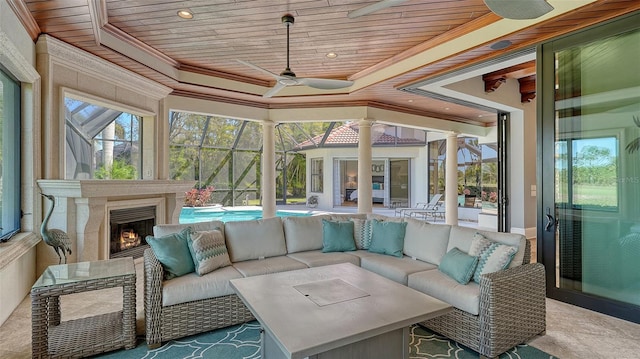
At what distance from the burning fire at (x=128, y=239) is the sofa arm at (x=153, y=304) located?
289 cm

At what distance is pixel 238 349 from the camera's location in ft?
8.49

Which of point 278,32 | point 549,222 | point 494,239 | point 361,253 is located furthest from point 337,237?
point 278,32

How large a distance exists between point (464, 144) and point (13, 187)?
11242 mm

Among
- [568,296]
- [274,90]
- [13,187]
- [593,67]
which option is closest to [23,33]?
[13,187]

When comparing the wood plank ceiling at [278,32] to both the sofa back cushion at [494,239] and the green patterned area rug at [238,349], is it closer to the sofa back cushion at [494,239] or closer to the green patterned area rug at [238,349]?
the sofa back cushion at [494,239]

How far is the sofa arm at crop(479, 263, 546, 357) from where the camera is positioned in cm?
241

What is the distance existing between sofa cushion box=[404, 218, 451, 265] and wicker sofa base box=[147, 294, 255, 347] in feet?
6.21

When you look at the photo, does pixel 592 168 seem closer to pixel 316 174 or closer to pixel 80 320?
pixel 80 320

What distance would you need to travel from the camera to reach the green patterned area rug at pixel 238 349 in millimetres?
2482

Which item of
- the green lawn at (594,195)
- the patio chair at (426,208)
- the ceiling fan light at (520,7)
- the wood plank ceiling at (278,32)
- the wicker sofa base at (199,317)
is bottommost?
the wicker sofa base at (199,317)

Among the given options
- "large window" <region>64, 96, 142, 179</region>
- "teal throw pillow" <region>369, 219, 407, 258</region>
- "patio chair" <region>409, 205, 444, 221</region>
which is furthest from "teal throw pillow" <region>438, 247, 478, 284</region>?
"patio chair" <region>409, 205, 444, 221</region>

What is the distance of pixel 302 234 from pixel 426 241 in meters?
1.45

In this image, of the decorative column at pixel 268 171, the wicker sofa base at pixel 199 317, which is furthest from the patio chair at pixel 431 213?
the wicker sofa base at pixel 199 317

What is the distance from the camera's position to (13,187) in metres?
3.42
